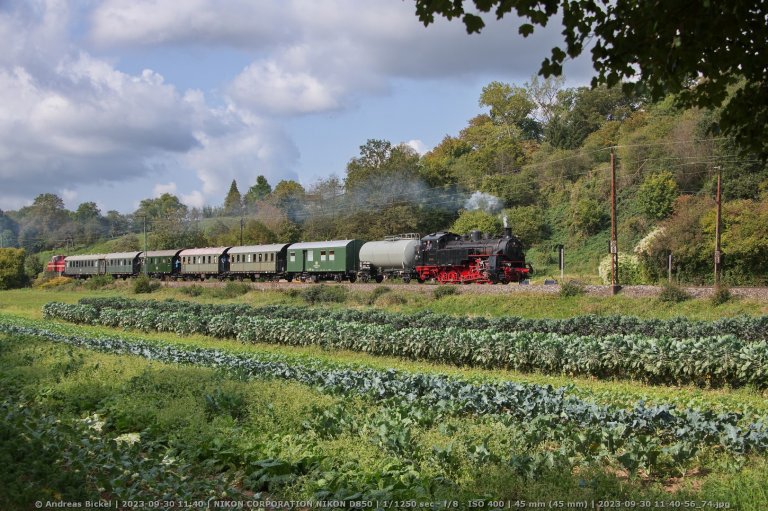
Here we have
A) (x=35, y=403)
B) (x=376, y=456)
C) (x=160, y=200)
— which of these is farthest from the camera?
(x=160, y=200)

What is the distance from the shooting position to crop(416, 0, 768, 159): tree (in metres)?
5.19

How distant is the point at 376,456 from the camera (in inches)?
315

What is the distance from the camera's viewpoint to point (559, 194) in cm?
6094

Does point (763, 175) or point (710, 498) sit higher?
point (763, 175)

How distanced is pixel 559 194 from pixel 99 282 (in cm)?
4198

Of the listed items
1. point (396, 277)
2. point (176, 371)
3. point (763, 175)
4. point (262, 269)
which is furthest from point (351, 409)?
point (763, 175)

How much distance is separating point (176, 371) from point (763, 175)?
44449 mm

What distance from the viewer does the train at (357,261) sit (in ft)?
117

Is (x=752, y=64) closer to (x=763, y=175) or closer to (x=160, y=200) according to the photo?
(x=763, y=175)

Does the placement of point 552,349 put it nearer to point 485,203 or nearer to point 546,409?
point 546,409

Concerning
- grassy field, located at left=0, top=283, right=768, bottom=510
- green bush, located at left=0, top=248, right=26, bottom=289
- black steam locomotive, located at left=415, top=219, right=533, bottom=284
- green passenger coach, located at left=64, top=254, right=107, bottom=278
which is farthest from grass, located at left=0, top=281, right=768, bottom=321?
green bush, located at left=0, top=248, right=26, bottom=289

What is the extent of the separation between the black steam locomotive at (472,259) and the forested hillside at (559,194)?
1014 cm

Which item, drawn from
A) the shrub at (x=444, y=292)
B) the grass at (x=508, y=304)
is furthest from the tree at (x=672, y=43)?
the shrub at (x=444, y=292)

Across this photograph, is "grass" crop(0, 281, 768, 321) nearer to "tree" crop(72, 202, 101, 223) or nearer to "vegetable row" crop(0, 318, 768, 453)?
"vegetable row" crop(0, 318, 768, 453)
